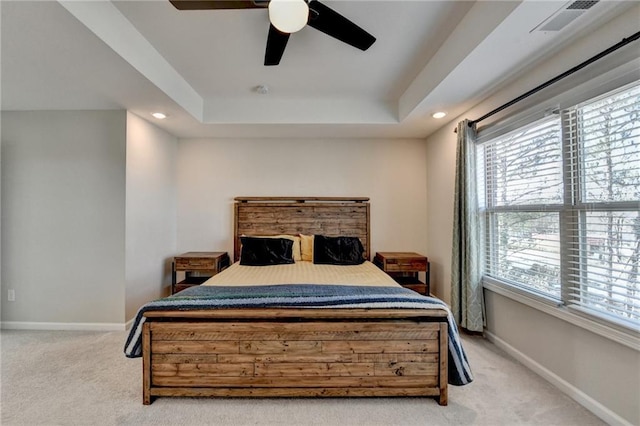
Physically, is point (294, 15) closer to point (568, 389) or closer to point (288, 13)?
point (288, 13)

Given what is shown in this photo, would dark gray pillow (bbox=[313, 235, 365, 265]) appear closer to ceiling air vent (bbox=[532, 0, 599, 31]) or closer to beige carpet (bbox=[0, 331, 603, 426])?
beige carpet (bbox=[0, 331, 603, 426])

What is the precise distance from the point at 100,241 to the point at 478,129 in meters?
4.20

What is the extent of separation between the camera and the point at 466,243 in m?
2.77

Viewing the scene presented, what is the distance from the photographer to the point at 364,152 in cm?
402

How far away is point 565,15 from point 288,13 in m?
1.55

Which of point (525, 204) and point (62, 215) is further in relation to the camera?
point (62, 215)

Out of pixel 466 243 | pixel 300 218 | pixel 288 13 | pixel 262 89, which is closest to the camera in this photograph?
pixel 288 13

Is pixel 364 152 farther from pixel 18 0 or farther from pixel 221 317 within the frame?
pixel 18 0

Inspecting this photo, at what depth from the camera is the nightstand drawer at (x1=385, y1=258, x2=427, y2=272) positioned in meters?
3.49

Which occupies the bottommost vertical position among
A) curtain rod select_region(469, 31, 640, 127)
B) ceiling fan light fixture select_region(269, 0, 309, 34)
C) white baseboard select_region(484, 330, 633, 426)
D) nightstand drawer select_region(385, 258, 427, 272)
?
white baseboard select_region(484, 330, 633, 426)

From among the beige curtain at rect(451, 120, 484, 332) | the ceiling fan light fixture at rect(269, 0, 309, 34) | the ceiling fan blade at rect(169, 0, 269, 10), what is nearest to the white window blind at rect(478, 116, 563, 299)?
the beige curtain at rect(451, 120, 484, 332)

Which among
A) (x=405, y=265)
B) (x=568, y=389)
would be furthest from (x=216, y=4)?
(x=568, y=389)

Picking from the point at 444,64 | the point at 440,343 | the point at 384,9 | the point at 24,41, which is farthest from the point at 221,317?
the point at 444,64

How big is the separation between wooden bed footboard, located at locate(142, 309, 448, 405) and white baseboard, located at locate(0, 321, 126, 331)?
1676mm
